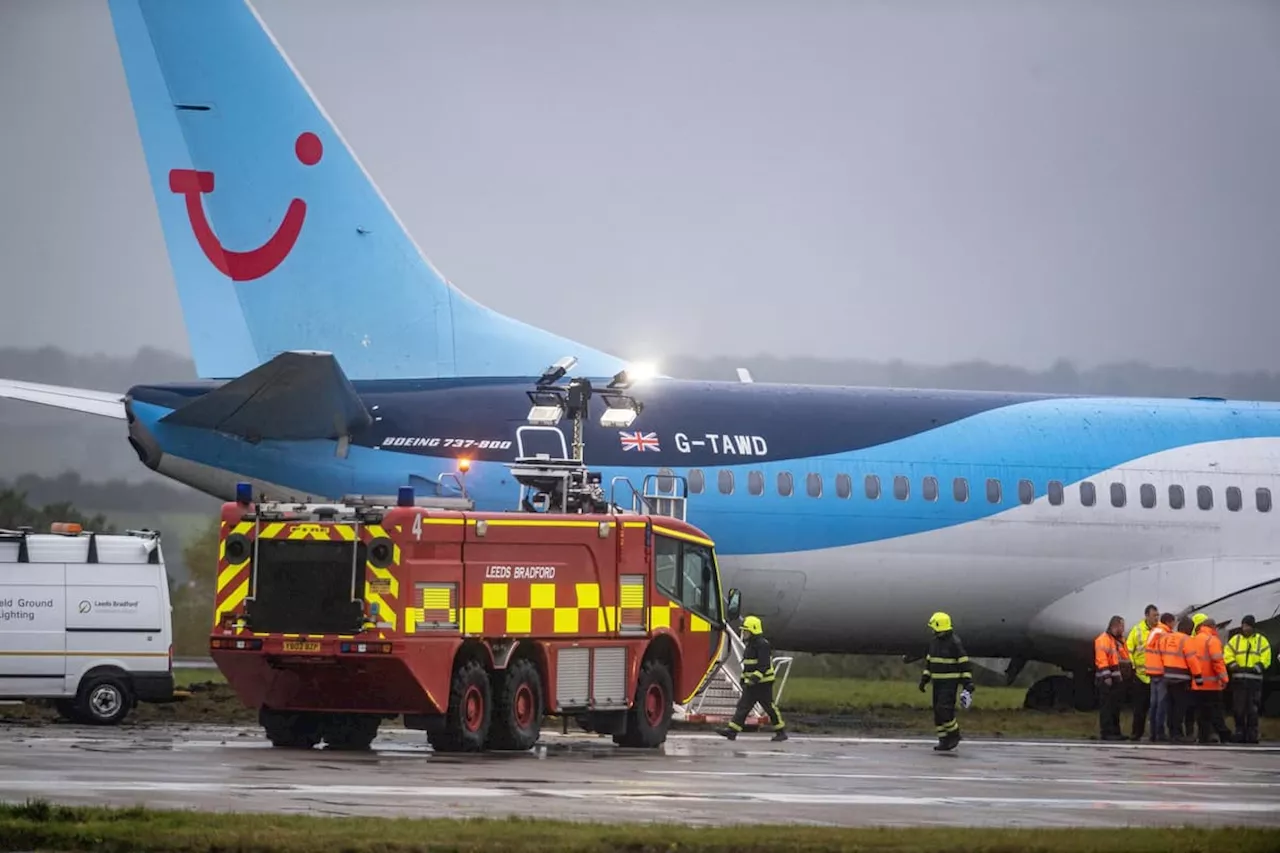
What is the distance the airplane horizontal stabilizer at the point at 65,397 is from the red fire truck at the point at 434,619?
855 centimetres

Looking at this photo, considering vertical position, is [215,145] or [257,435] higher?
[215,145]

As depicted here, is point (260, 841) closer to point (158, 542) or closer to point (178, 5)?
point (158, 542)

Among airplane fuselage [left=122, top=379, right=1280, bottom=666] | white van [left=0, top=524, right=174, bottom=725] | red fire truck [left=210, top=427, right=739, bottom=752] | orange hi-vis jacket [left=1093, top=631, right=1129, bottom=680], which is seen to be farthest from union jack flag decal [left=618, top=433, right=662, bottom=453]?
orange hi-vis jacket [left=1093, top=631, right=1129, bottom=680]

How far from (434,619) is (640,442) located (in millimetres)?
9278

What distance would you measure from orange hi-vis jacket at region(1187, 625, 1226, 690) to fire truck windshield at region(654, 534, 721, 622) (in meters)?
7.94

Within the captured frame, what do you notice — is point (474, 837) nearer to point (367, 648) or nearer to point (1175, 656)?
point (367, 648)

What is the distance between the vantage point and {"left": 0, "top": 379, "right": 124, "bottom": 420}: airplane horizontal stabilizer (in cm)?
2883

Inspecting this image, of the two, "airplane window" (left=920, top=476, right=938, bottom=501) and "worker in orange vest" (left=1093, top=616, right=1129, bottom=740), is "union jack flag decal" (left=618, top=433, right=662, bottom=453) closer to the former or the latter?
"airplane window" (left=920, top=476, right=938, bottom=501)

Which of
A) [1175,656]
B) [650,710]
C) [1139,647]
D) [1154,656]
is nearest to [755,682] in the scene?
[650,710]

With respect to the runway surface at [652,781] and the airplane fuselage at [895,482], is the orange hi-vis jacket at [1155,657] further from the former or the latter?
the runway surface at [652,781]

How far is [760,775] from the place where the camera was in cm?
2023

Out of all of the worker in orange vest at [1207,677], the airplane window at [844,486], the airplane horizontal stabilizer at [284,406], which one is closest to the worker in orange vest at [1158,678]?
the worker in orange vest at [1207,677]

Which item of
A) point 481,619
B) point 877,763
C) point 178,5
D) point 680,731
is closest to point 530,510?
point 481,619

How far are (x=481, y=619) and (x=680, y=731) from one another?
958 centimetres
